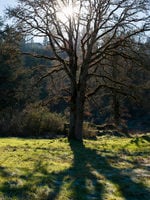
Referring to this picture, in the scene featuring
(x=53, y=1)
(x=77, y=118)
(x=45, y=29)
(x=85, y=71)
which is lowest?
(x=77, y=118)

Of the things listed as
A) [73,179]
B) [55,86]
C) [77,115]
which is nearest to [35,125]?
[55,86]

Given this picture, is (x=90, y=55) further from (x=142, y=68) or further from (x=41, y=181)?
(x=41, y=181)

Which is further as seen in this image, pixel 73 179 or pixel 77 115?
pixel 77 115

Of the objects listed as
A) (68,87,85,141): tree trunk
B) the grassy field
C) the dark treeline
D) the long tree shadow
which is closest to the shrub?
the dark treeline

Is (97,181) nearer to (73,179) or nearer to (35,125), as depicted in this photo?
(73,179)

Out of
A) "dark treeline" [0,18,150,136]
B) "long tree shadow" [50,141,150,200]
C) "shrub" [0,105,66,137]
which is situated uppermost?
"dark treeline" [0,18,150,136]

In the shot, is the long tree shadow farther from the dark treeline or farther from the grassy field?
the dark treeline

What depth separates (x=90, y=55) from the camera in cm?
2480

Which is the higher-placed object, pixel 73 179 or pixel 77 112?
pixel 77 112

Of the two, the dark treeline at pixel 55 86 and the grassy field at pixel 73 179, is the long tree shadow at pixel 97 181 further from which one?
the dark treeline at pixel 55 86

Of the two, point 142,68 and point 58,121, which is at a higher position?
point 142,68

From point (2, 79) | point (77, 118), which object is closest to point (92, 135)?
point (77, 118)

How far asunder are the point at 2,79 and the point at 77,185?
149 ft

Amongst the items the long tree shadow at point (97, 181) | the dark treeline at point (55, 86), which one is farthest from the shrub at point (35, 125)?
the long tree shadow at point (97, 181)
